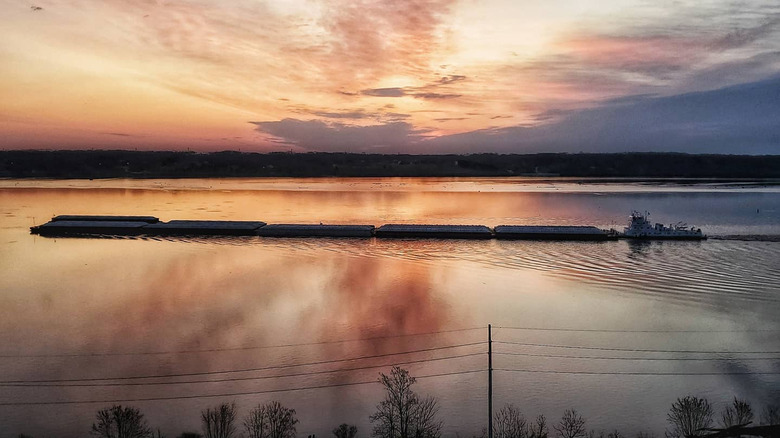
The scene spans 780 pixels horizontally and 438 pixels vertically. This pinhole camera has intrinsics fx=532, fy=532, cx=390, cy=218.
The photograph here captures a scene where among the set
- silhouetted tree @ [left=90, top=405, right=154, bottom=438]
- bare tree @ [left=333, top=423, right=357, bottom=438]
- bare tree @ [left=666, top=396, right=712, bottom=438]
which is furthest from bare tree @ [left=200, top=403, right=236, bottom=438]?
bare tree @ [left=666, top=396, right=712, bottom=438]

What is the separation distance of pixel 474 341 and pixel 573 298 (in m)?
7.05

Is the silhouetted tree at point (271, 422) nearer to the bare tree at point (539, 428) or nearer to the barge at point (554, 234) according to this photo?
the bare tree at point (539, 428)

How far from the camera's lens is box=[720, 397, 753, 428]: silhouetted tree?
1223 centimetres

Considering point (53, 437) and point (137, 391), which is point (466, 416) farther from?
point (53, 437)

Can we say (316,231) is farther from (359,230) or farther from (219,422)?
(219,422)

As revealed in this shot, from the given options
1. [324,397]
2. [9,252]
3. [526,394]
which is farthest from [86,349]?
[9,252]

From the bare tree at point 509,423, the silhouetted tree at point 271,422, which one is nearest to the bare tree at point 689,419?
the bare tree at point 509,423

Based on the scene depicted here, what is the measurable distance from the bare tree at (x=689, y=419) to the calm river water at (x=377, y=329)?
0.29m

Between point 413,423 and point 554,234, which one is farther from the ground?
point 554,234

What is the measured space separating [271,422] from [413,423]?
322 centimetres

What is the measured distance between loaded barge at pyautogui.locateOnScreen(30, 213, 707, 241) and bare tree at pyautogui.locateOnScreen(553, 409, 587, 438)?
90.2 ft

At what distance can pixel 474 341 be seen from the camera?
57.2 feet

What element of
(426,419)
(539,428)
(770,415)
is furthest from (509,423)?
(770,415)

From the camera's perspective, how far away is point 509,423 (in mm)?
12117
